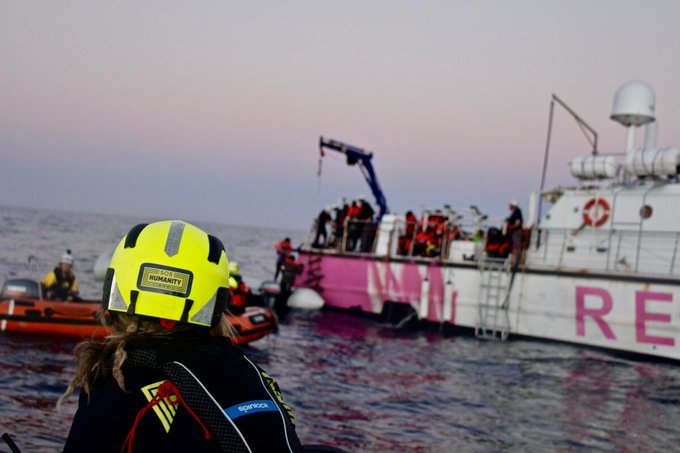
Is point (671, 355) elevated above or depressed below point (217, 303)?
below

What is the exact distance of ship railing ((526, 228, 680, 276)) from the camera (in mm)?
16234

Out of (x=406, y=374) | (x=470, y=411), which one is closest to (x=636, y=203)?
(x=406, y=374)

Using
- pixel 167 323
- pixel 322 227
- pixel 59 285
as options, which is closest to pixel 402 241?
pixel 322 227

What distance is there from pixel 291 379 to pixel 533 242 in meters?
9.17

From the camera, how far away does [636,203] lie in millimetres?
17125

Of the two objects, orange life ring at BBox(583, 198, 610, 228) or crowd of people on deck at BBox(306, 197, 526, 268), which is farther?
crowd of people on deck at BBox(306, 197, 526, 268)

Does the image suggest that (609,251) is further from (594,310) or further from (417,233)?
(417,233)

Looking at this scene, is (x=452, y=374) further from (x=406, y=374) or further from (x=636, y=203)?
(x=636, y=203)

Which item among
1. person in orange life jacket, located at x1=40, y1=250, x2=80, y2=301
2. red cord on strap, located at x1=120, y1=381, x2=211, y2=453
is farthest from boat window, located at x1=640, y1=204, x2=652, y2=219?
red cord on strap, located at x1=120, y1=381, x2=211, y2=453

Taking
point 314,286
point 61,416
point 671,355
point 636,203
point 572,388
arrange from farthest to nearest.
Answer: point 314,286 → point 636,203 → point 671,355 → point 572,388 → point 61,416

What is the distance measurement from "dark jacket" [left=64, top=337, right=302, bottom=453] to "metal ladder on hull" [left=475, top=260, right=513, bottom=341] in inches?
648

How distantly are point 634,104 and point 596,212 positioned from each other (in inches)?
120

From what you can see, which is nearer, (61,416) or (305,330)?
(61,416)

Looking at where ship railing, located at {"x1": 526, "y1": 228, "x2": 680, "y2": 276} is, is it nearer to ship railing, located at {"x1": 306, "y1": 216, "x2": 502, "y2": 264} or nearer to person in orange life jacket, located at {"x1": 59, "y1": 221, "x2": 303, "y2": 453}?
ship railing, located at {"x1": 306, "y1": 216, "x2": 502, "y2": 264}
